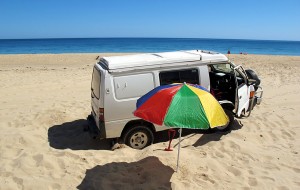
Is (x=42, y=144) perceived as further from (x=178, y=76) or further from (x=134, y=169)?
(x=178, y=76)

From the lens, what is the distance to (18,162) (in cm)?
673

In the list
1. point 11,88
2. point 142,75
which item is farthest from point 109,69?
point 11,88

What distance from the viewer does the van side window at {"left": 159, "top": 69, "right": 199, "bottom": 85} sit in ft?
25.0

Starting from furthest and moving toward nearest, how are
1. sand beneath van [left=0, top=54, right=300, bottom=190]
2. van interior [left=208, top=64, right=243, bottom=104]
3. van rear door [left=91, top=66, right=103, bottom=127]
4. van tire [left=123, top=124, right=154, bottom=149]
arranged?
van interior [left=208, top=64, right=243, bottom=104] < van tire [left=123, top=124, right=154, bottom=149] < van rear door [left=91, top=66, right=103, bottom=127] < sand beneath van [left=0, top=54, right=300, bottom=190]

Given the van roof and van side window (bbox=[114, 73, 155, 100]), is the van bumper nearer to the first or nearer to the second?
van side window (bbox=[114, 73, 155, 100])

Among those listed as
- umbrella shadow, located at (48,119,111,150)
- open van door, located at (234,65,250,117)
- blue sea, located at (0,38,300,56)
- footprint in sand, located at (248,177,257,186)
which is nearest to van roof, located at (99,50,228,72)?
open van door, located at (234,65,250,117)

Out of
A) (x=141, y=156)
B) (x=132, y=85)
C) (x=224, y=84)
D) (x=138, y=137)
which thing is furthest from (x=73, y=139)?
(x=224, y=84)

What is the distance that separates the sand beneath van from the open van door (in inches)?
25.1

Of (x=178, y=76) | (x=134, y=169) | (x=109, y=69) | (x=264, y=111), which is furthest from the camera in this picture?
(x=264, y=111)

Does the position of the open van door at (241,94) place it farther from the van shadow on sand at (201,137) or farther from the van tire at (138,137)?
the van tire at (138,137)

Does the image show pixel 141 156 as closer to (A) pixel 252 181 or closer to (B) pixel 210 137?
(B) pixel 210 137

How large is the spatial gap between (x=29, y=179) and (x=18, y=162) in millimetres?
881

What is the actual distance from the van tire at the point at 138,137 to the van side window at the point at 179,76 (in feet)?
4.18

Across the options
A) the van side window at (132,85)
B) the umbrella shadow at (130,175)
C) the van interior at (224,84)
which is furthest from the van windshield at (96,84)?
the van interior at (224,84)
